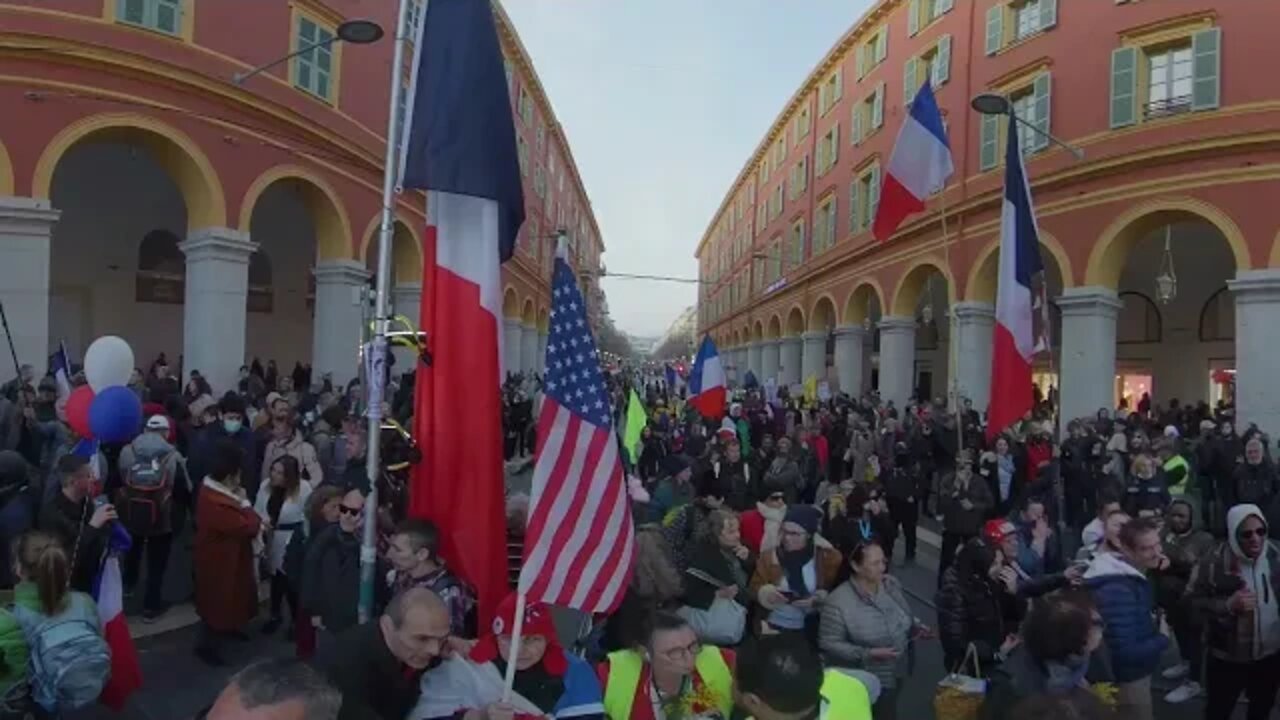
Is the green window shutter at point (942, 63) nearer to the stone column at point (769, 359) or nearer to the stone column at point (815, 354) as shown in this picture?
the stone column at point (815, 354)

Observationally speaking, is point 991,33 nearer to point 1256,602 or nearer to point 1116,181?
point 1116,181

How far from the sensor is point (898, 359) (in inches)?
1049

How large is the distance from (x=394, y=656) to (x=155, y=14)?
1598 centimetres

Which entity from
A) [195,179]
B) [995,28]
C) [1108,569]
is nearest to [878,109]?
[995,28]

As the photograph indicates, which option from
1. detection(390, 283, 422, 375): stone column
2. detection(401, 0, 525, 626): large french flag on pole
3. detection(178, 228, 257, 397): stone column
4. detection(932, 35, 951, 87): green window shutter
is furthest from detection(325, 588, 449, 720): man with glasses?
detection(932, 35, 951, 87): green window shutter

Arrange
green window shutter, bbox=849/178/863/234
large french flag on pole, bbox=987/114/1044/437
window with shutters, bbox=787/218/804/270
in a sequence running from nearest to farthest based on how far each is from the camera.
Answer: large french flag on pole, bbox=987/114/1044/437, green window shutter, bbox=849/178/863/234, window with shutters, bbox=787/218/804/270

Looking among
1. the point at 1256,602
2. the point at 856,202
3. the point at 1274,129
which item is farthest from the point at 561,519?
the point at 856,202

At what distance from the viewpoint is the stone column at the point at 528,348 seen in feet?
122

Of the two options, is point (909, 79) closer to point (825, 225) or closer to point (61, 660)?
point (825, 225)

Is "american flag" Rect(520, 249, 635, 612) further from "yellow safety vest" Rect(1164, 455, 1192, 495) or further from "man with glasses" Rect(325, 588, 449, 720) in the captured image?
"yellow safety vest" Rect(1164, 455, 1192, 495)

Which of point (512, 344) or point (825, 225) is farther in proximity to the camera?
point (825, 225)

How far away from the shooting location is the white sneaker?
6.71 meters

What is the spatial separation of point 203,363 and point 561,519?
1441 cm

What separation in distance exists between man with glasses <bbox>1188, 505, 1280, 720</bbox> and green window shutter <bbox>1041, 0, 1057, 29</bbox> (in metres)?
18.7
